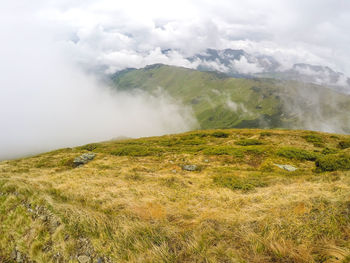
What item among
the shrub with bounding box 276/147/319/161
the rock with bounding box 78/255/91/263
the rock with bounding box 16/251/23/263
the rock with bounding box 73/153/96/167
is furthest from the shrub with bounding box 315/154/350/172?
the rock with bounding box 73/153/96/167

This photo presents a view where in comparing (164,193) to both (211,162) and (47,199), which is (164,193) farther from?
(211,162)

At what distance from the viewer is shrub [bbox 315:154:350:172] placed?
57.8 feet

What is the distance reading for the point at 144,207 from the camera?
329 inches

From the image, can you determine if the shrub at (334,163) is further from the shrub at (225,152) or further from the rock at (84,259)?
the rock at (84,259)

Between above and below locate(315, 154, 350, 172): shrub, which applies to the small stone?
above

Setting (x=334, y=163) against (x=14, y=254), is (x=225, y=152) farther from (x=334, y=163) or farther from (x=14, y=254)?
(x=14, y=254)

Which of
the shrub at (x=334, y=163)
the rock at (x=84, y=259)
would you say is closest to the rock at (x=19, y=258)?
the rock at (x=84, y=259)

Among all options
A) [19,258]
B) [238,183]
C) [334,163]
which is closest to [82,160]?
[238,183]

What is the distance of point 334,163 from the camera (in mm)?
18203

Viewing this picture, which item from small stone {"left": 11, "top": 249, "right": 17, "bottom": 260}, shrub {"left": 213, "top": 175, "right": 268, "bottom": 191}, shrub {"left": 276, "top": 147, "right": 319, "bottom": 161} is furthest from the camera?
shrub {"left": 276, "top": 147, "right": 319, "bottom": 161}

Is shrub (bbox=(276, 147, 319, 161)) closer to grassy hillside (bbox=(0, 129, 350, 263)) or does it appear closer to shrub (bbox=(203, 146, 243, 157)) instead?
shrub (bbox=(203, 146, 243, 157))

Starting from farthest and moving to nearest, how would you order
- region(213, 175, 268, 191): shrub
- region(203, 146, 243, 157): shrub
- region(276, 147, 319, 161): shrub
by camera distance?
region(203, 146, 243, 157): shrub < region(276, 147, 319, 161): shrub < region(213, 175, 268, 191): shrub

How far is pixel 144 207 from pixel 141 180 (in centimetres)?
724

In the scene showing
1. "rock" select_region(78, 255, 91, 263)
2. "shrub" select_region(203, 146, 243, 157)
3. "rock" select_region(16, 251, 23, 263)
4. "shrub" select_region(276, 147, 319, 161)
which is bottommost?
"shrub" select_region(276, 147, 319, 161)
